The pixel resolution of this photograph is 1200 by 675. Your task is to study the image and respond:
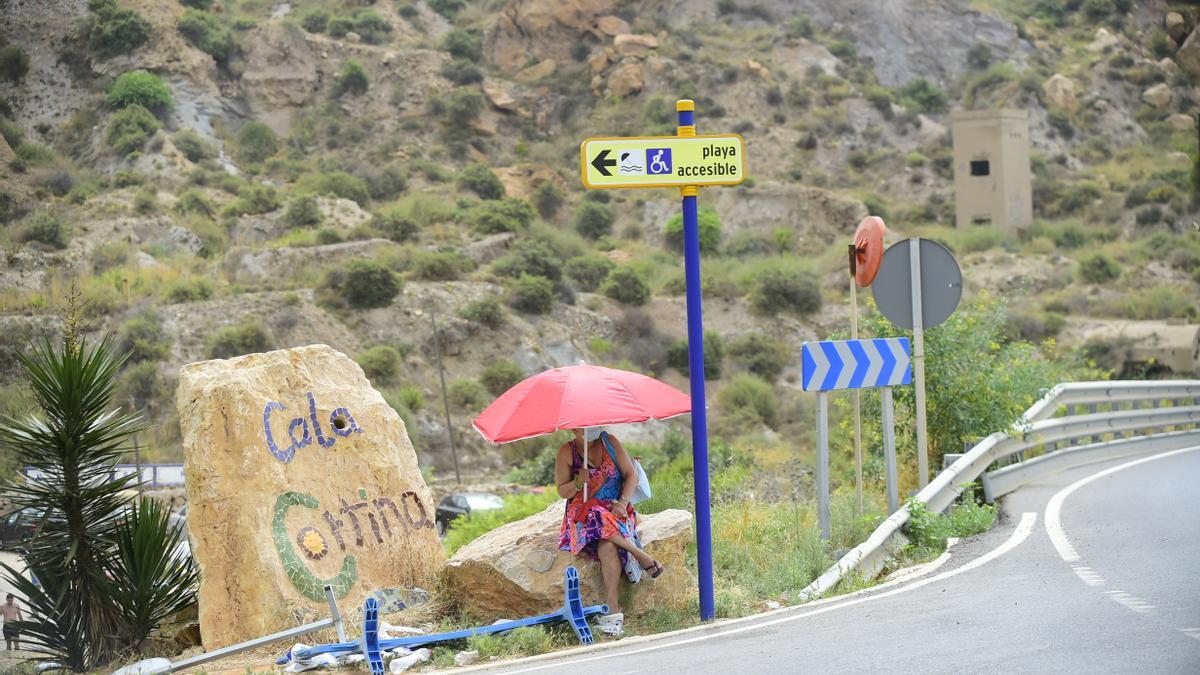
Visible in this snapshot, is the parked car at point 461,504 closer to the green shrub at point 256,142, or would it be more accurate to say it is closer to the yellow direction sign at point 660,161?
the yellow direction sign at point 660,161

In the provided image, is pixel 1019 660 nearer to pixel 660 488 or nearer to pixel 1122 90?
pixel 660 488

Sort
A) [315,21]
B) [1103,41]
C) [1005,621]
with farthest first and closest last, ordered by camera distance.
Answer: [1103,41] < [315,21] < [1005,621]

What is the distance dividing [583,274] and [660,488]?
145 ft

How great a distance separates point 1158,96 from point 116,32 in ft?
211

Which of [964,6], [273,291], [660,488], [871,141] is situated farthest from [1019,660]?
[964,6]

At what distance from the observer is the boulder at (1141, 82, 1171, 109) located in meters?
79.4

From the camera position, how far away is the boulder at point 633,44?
8025 centimetres

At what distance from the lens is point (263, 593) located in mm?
8930

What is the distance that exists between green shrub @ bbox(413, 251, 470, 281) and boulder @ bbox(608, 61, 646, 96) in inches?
1113

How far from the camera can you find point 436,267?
51.4 metres

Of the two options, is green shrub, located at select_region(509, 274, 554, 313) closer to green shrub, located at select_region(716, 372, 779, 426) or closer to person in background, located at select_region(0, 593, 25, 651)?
green shrub, located at select_region(716, 372, 779, 426)

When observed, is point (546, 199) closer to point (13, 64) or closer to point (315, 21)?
point (315, 21)

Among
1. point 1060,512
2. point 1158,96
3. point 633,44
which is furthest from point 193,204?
point 1158,96

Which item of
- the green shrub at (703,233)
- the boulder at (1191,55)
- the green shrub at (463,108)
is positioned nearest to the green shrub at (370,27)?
the green shrub at (463,108)
